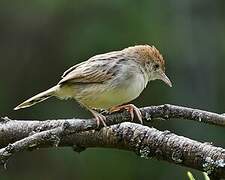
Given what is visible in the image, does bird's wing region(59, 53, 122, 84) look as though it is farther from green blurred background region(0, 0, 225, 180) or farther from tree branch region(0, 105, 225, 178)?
green blurred background region(0, 0, 225, 180)

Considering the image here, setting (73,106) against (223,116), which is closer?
(223,116)

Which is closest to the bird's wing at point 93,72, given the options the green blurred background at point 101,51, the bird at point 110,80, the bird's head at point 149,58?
the bird at point 110,80

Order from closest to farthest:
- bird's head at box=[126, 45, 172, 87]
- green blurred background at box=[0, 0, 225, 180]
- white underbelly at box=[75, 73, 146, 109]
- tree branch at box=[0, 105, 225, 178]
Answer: tree branch at box=[0, 105, 225, 178] → white underbelly at box=[75, 73, 146, 109] → bird's head at box=[126, 45, 172, 87] → green blurred background at box=[0, 0, 225, 180]

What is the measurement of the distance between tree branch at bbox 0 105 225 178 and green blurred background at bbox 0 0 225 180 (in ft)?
14.2

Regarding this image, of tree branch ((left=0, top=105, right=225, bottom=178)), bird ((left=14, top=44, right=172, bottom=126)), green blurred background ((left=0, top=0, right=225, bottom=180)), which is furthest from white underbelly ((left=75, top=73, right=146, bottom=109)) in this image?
green blurred background ((left=0, top=0, right=225, bottom=180))

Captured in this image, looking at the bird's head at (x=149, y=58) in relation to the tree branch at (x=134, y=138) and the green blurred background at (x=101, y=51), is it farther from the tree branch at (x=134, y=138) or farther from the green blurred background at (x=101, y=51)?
the green blurred background at (x=101, y=51)

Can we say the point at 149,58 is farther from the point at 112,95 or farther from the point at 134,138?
the point at 134,138

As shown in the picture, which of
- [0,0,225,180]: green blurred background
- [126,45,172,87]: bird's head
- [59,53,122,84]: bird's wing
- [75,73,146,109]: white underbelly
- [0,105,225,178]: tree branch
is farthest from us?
[0,0,225,180]: green blurred background

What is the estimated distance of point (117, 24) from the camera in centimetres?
789

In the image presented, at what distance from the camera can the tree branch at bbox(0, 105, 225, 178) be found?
8.39 feet

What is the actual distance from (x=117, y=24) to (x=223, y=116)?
5.28m

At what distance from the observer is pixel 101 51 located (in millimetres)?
7492

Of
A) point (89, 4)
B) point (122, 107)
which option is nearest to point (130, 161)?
→ point (89, 4)

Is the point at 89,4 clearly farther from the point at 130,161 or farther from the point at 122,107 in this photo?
the point at 122,107
